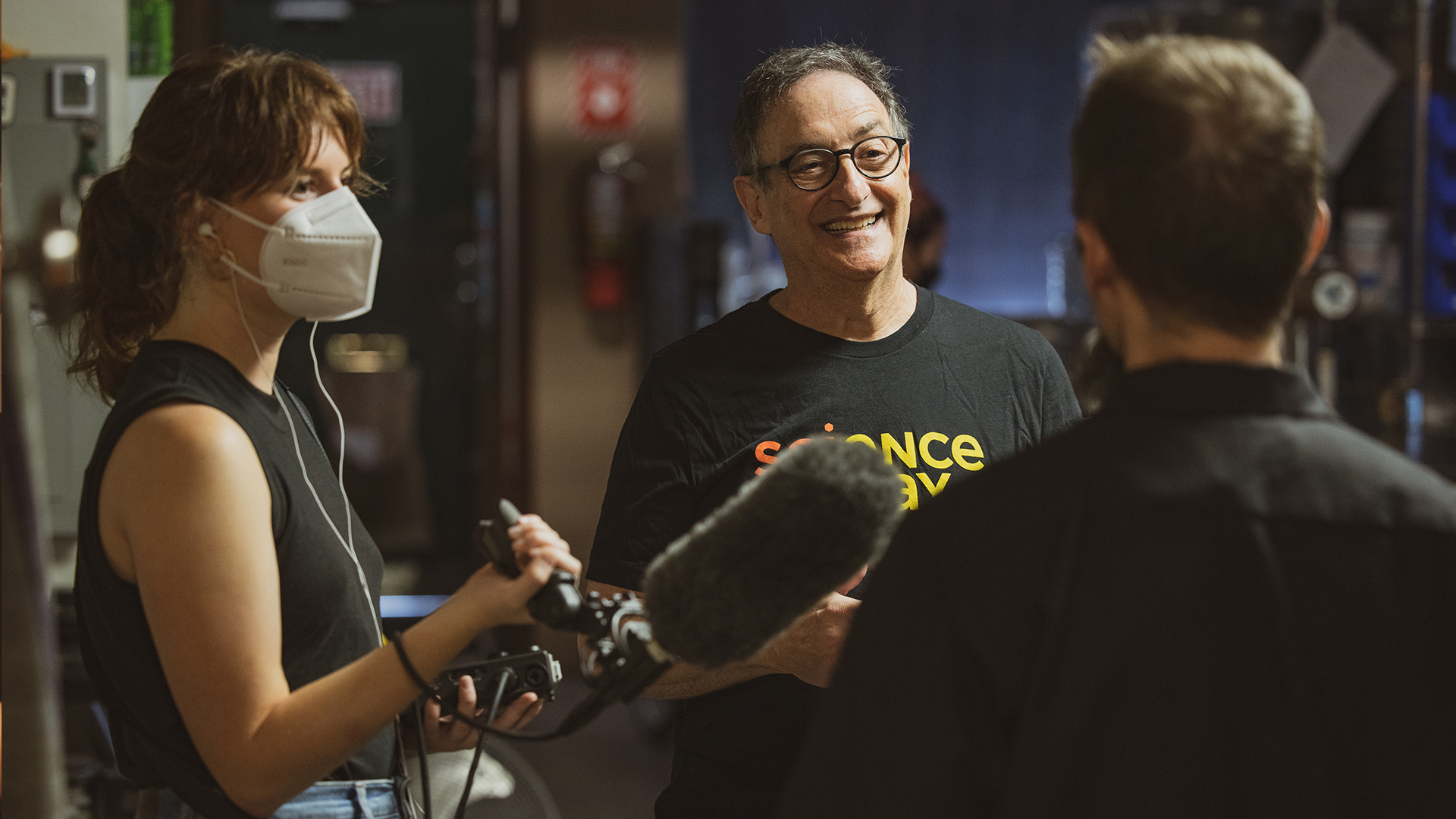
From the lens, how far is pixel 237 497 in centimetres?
100

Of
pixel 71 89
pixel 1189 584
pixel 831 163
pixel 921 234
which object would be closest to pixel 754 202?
pixel 831 163

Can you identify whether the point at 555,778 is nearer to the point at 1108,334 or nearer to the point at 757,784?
the point at 757,784

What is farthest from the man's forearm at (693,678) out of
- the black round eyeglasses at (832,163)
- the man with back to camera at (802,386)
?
the black round eyeglasses at (832,163)

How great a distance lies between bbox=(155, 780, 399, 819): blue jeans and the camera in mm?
1096

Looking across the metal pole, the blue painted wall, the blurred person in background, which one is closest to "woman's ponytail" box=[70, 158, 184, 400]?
the blurred person in background

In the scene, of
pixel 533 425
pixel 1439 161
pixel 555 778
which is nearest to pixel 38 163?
pixel 555 778

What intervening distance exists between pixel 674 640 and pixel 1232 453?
0.40 metres

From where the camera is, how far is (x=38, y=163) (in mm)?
1927

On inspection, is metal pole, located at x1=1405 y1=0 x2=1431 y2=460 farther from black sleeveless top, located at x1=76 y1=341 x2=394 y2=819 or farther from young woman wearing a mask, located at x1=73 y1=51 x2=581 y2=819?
black sleeveless top, located at x1=76 y1=341 x2=394 y2=819

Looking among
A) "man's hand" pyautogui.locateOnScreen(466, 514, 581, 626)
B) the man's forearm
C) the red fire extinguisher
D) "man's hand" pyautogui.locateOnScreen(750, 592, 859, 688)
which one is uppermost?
the red fire extinguisher

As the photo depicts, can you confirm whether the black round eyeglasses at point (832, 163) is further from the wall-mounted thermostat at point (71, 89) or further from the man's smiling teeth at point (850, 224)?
the wall-mounted thermostat at point (71, 89)

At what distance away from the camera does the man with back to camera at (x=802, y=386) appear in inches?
52.3

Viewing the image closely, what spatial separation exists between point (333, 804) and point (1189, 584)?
32.0 inches

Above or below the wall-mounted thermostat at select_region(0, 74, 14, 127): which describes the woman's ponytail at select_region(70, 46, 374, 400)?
below
